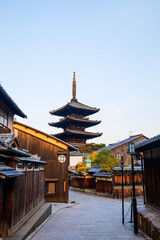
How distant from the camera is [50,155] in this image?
22.8m

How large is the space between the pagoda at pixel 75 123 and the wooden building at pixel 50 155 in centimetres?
2645

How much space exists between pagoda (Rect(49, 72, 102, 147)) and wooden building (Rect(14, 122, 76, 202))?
86.8ft

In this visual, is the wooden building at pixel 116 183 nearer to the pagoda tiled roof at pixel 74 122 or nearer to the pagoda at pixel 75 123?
the pagoda at pixel 75 123

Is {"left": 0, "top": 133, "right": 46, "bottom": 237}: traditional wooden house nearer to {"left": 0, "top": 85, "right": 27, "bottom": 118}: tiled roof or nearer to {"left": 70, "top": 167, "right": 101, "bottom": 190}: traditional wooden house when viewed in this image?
{"left": 0, "top": 85, "right": 27, "bottom": 118}: tiled roof

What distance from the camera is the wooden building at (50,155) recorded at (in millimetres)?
22219

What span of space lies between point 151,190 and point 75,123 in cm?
4275

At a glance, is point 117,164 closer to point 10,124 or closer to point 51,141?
point 51,141

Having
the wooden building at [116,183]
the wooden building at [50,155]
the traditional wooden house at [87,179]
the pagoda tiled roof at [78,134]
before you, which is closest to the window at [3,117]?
the wooden building at [50,155]

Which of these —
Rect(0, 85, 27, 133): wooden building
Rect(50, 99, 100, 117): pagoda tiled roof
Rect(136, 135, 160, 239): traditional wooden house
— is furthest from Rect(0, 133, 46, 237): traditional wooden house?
Rect(50, 99, 100, 117): pagoda tiled roof

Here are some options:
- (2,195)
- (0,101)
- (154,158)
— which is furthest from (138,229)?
(0,101)

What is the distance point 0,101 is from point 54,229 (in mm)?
9467

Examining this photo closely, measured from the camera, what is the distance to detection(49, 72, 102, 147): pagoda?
168 ft

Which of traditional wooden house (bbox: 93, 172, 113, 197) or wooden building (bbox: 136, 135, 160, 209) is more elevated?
wooden building (bbox: 136, 135, 160, 209)

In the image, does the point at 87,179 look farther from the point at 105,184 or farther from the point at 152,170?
the point at 152,170
